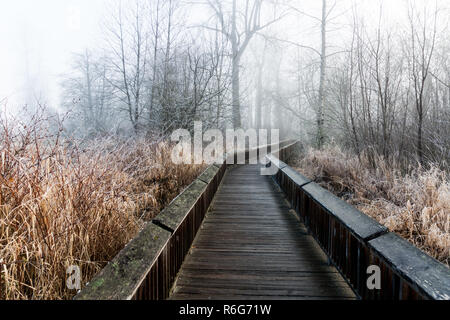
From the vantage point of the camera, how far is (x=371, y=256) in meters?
2.21

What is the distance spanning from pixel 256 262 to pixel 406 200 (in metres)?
3.11

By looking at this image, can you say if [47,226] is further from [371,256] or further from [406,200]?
[406,200]

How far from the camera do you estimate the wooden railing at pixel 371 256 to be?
166 centimetres

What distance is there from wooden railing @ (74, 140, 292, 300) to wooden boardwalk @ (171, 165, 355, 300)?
262 millimetres

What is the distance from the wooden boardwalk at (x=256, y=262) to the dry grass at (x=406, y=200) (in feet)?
4.12

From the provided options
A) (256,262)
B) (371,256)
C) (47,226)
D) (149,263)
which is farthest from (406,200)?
(47,226)

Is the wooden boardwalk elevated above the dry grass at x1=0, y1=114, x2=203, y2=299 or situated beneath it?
situated beneath

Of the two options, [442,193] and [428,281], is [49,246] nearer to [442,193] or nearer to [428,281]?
[428,281]

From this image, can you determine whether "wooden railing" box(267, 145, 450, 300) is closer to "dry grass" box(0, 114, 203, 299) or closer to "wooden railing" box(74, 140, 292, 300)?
"wooden railing" box(74, 140, 292, 300)

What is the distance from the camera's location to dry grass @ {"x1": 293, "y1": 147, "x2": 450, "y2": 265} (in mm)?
3606

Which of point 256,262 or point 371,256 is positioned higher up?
point 371,256

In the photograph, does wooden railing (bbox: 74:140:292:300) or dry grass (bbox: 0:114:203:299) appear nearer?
wooden railing (bbox: 74:140:292:300)

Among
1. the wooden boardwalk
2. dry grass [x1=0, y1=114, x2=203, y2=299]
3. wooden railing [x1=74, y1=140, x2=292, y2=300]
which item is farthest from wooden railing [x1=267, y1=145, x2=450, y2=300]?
dry grass [x1=0, y1=114, x2=203, y2=299]
